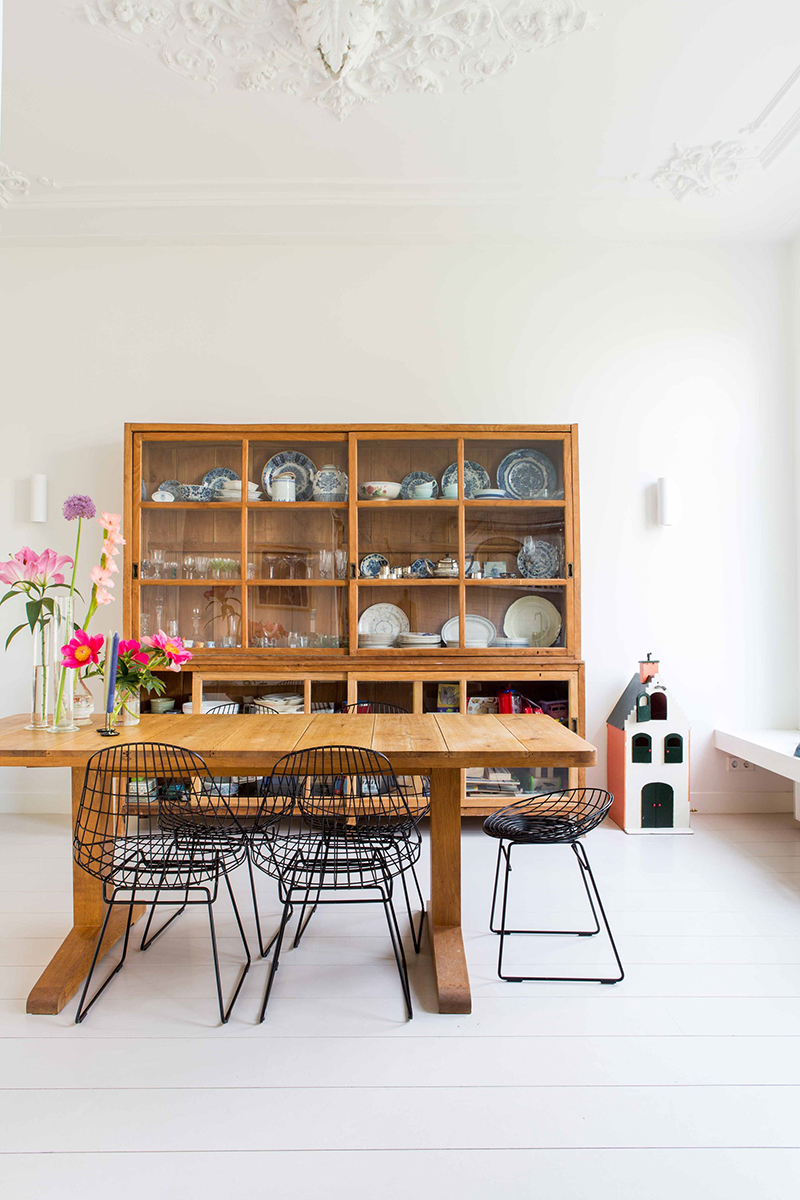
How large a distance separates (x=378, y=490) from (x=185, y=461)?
1025 mm

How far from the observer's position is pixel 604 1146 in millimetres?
1610

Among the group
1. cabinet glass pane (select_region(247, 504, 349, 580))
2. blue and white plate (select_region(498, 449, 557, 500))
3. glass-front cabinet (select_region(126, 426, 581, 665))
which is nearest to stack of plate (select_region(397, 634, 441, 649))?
glass-front cabinet (select_region(126, 426, 581, 665))

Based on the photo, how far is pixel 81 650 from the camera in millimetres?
2463

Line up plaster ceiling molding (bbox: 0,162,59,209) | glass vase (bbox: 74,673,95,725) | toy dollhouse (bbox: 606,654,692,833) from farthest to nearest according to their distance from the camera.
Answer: toy dollhouse (bbox: 606,654,692,833) → plaster ceiling molding (bbox: 0,162,59,209) → glass vase (bbox: 74,673,95,725)

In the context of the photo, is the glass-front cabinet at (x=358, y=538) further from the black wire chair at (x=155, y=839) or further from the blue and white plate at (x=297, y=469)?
the black wire chair at (x=155, y=839)

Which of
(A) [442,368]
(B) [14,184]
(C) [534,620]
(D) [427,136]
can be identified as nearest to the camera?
(D) [427,136]

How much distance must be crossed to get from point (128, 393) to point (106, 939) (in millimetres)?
2899

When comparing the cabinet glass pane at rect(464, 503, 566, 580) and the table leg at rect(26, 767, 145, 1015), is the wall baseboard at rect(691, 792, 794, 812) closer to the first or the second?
the cabinet glass pane at rect(464, 503, 566, 580)

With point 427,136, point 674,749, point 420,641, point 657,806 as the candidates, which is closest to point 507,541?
point 420,641

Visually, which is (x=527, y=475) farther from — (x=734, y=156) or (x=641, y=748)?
(x=734, y=156)

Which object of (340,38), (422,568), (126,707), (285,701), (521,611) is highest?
(340,38)

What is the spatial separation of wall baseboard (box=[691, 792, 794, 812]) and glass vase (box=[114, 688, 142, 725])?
3013 millimetres

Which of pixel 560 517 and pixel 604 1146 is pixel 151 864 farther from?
pixel 560 517

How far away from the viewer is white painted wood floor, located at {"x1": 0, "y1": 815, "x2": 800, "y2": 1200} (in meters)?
1.54
